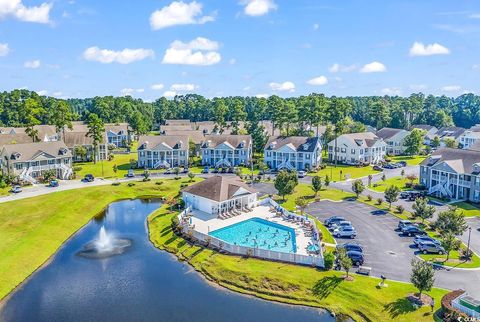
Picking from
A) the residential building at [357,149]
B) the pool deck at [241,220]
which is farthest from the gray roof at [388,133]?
the pool deck at [241,220]

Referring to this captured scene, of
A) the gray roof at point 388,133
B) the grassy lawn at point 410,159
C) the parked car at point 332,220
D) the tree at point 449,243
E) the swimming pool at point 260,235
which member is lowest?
the swimming pool at point 260,235

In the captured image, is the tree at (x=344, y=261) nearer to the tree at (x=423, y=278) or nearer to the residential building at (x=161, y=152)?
the tree at (x=423, y=278)

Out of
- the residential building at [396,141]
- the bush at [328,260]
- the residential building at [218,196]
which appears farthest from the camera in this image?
the residential building at [396,141]

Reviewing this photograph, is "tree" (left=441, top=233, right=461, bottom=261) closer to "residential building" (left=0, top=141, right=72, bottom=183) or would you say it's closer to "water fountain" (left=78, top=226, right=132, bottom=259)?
"water fountain" (left=78, top=226, right=132, bottom=259)

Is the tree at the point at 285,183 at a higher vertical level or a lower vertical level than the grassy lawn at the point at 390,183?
higher

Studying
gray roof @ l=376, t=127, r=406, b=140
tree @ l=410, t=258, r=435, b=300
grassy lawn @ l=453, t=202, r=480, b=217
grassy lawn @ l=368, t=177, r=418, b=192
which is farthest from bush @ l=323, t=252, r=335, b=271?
gray roof @ l=376, t=127, r=406, b=140

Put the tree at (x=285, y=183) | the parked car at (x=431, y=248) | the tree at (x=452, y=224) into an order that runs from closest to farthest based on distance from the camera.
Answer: the parked car at (x=431, y=248), the tree at (x=452, y=224), the tree at (x=285, y=183)
